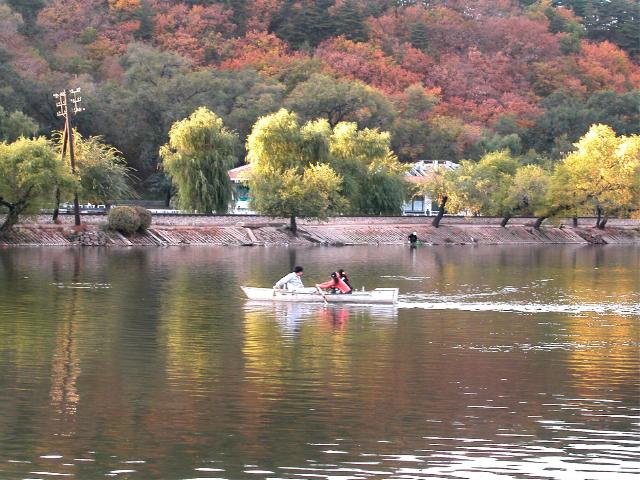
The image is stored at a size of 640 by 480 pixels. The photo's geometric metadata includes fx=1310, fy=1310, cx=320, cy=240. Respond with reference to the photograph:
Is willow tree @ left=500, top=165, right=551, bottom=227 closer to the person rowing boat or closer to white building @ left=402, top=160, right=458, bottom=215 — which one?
white building @ left=402, top=160, right=458, bottom=215

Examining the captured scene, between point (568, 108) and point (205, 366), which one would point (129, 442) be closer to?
point (205, 366)

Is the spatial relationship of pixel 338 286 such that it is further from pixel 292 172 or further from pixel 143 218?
pixel 292 172

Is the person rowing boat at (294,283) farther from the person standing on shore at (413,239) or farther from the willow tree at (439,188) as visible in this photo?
the willow tree at (439,188)

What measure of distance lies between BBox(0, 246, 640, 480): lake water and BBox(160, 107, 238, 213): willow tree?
38418mm

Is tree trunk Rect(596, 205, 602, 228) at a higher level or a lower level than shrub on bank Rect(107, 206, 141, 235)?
higher

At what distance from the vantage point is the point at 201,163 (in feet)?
321

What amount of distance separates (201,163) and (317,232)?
11015mm

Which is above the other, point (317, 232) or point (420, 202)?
point (420, 202)

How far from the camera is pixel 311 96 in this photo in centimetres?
14138

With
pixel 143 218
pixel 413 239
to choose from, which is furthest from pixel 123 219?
pixel 413 239

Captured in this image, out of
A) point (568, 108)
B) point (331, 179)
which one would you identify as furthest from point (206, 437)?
point (568, 108)

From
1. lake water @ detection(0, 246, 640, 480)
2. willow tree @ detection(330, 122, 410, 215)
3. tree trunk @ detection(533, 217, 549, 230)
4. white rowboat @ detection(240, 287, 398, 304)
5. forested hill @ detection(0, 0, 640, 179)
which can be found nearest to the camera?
lake water @ detection(0, 246, 640, 480)

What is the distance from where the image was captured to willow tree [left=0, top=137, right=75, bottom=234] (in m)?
83.8

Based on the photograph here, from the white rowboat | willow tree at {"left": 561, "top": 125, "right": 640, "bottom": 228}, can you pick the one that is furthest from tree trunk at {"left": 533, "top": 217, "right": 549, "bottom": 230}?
the white rowboat
